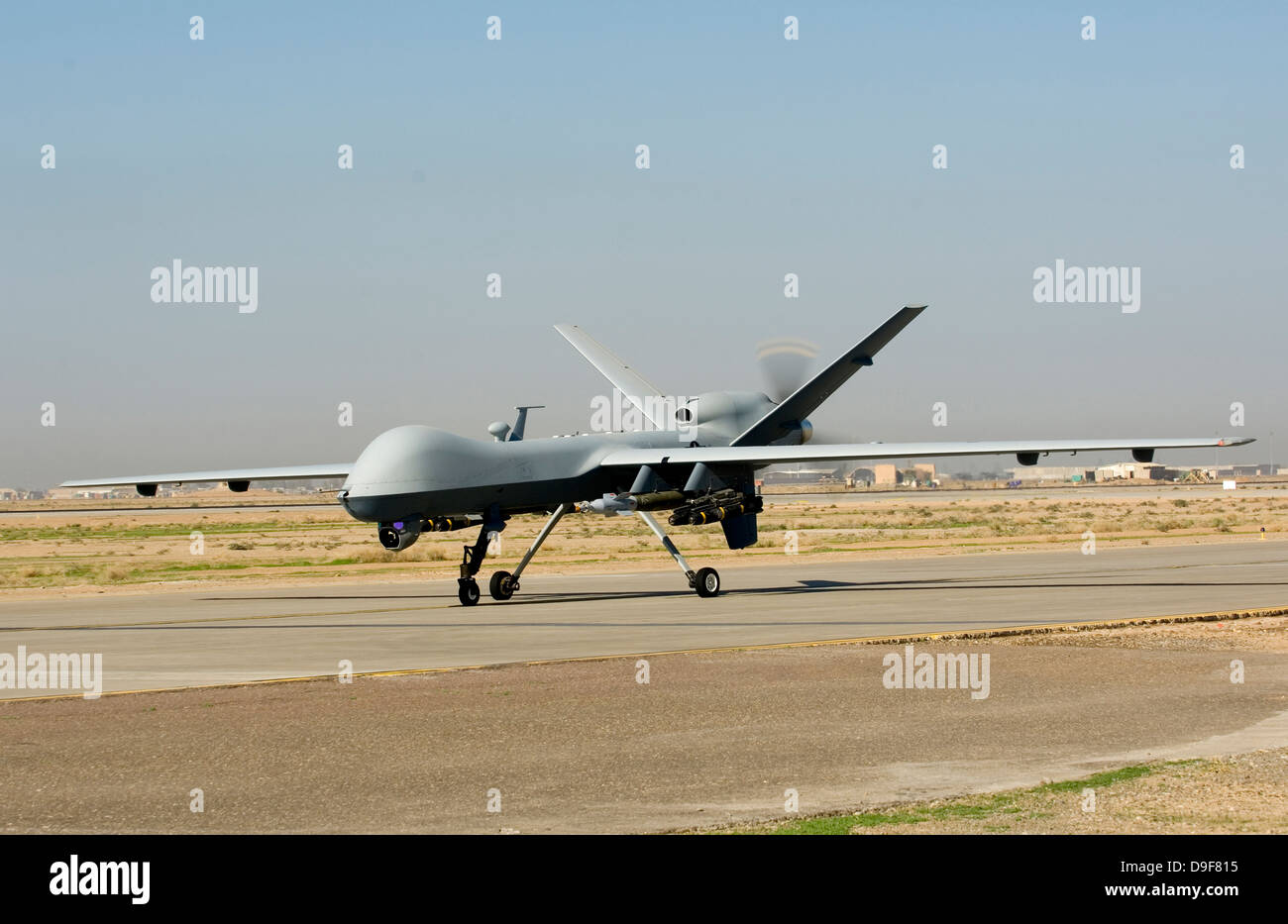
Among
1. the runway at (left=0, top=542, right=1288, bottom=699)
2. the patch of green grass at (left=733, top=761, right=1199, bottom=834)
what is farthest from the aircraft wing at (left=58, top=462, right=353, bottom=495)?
the patch of green grass at (left=733, top=761, right=1199, bottom=834)

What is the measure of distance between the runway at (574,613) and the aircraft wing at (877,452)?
2.97 metres

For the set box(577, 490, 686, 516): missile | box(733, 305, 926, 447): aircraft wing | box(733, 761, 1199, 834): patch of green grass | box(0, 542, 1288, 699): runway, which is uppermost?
box(733, 305, 926, 447): aircraft wing

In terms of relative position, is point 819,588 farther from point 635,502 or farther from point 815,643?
point 815,643

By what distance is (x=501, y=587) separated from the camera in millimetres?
30969

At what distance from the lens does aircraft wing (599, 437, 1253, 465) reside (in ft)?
89.0

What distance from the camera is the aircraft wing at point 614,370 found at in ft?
117

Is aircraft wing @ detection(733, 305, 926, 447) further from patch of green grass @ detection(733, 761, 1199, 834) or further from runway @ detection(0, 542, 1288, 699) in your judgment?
patch of green grass @ detection(733, 761, 1199, 834)

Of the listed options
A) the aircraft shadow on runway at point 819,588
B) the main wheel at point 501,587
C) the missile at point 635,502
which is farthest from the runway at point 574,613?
the missile at point 635,502

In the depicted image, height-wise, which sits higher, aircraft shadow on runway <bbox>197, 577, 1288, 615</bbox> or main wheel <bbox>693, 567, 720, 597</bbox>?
main wheel <bbox>693, 567, 720, 597</bbox>

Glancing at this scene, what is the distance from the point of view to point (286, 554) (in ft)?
193

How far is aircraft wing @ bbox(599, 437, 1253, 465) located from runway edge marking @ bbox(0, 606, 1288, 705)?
3.28m

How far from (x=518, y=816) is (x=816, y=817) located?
2.10m

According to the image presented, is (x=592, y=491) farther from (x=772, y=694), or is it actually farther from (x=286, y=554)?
(x=286, y=554)
